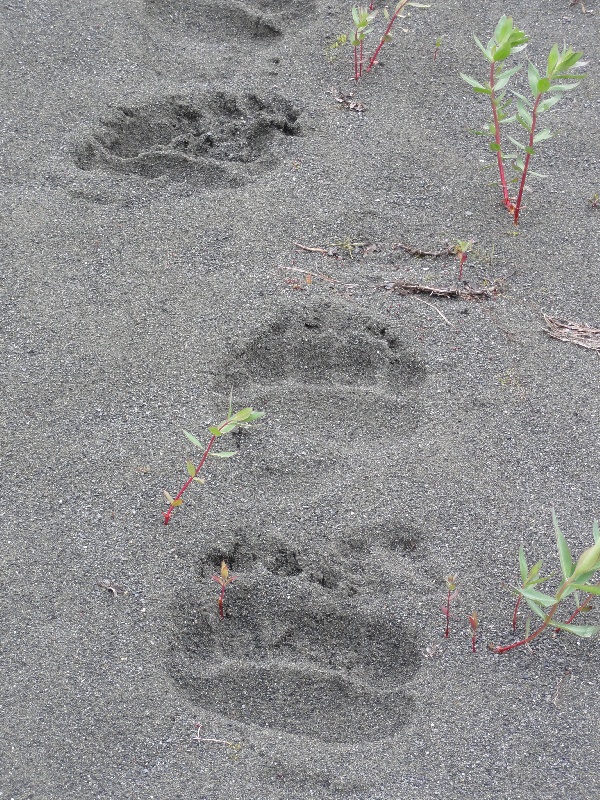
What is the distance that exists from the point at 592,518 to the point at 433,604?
47 centimetres

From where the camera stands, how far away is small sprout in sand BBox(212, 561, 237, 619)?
6.26ft

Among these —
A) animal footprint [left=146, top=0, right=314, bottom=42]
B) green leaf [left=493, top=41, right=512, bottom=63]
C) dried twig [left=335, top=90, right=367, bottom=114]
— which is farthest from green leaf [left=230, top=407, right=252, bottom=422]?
animal footprint [left=146, top=0, right=314, bottom=42]

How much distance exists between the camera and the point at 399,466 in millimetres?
2246

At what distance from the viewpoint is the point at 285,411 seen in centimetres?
237

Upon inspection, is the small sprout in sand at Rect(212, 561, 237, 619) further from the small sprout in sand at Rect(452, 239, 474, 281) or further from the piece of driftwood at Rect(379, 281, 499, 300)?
the small sprout in sand at Rect(452, 239, 474, 281)

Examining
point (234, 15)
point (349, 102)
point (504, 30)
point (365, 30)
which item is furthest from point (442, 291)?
point (234, 15)

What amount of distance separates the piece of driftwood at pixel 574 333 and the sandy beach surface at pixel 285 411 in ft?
0.11

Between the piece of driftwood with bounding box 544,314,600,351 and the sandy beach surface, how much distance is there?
3 centimetres

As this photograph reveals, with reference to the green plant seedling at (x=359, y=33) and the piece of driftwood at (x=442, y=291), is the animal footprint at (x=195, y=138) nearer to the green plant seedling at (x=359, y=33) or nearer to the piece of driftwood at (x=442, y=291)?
the green plant seedling at (x=359, y=33)

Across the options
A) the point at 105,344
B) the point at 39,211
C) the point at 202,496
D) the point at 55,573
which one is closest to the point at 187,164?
the point at 39,211

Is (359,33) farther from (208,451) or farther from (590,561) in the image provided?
(590,561)

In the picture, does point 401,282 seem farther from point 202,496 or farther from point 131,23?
point 131,23

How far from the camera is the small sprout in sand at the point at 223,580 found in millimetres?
1908

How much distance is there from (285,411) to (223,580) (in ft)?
1.92
